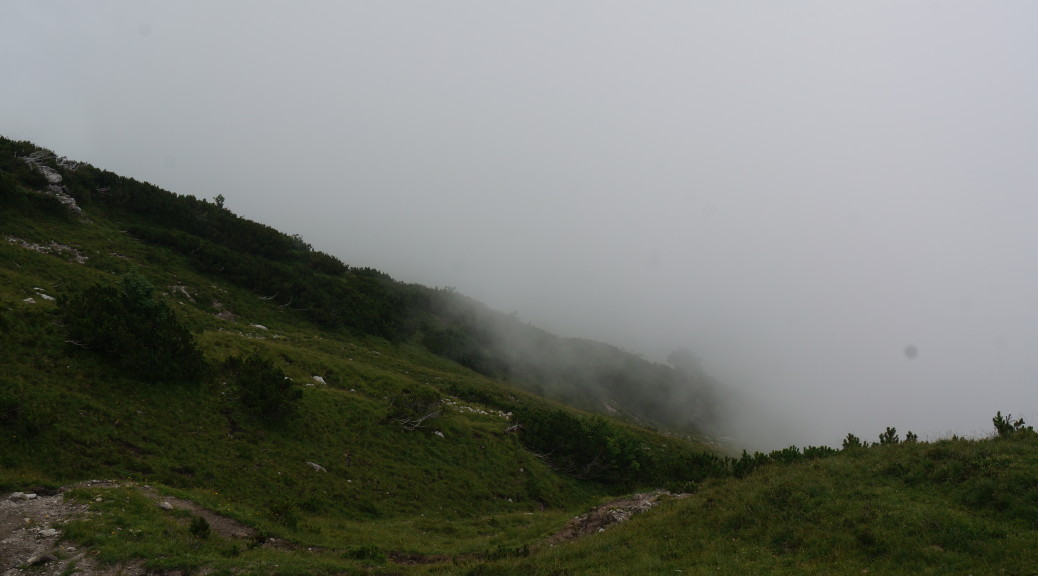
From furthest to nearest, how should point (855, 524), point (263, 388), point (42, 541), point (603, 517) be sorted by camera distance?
point (263, 388) → point (603, 517) → point (855, 524) → point (42, 541)

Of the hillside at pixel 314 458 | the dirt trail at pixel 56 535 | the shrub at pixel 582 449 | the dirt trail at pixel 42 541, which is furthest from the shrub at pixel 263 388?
the shrub at pixel 582 449

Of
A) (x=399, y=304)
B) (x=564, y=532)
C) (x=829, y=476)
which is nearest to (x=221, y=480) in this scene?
(x=564, y=532)

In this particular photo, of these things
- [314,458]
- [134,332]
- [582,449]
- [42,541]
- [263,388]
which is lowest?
[314,458]

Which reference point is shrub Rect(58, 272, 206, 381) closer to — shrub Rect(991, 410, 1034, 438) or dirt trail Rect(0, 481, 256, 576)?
dirt trail Rect(0, 481, 256, 576)

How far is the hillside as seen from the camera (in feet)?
38.1

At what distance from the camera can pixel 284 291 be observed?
4319 centimetres

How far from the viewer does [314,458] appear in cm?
2203

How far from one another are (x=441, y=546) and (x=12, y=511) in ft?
39.0

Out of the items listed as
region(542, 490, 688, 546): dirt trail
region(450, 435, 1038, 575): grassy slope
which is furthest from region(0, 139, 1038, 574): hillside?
region(542, 490, 688, 546): dirt trail

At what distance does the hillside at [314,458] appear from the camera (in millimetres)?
11617

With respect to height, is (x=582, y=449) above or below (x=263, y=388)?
below

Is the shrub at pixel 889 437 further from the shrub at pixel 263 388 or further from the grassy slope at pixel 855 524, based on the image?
the shrub at pixel 263 388

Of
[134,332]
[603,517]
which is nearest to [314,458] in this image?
[134,332]

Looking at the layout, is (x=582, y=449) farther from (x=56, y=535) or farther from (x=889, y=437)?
(x=56, y=535)
